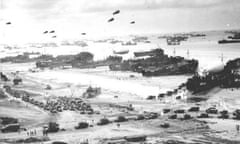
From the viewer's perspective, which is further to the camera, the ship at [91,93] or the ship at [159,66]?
the ship at [159,66]

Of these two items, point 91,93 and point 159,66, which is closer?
point 91,93

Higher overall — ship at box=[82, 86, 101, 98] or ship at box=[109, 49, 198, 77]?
ship at box=[109, 49, 198, 77]

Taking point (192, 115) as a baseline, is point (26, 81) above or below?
above

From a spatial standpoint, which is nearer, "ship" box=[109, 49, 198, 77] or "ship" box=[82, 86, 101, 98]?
"ship" box=[82, 86, 101, 98]

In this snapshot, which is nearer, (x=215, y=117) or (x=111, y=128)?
(x=111, y=128)

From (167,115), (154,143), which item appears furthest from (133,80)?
(154,143)

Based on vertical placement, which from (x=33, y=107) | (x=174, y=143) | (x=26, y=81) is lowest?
(x=174, y=143)

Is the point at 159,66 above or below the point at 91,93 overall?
above

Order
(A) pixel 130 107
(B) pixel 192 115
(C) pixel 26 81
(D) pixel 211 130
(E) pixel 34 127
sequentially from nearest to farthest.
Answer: (D) pixel 211 130, (E) pixel 34 127, (B) pixel 192 115, (A) pixel 130 107, (C) pixel 26 81

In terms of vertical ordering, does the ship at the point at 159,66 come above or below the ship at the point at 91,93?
above

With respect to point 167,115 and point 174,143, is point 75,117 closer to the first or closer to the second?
point 167,115

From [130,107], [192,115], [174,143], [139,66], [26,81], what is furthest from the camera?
[139,66]
